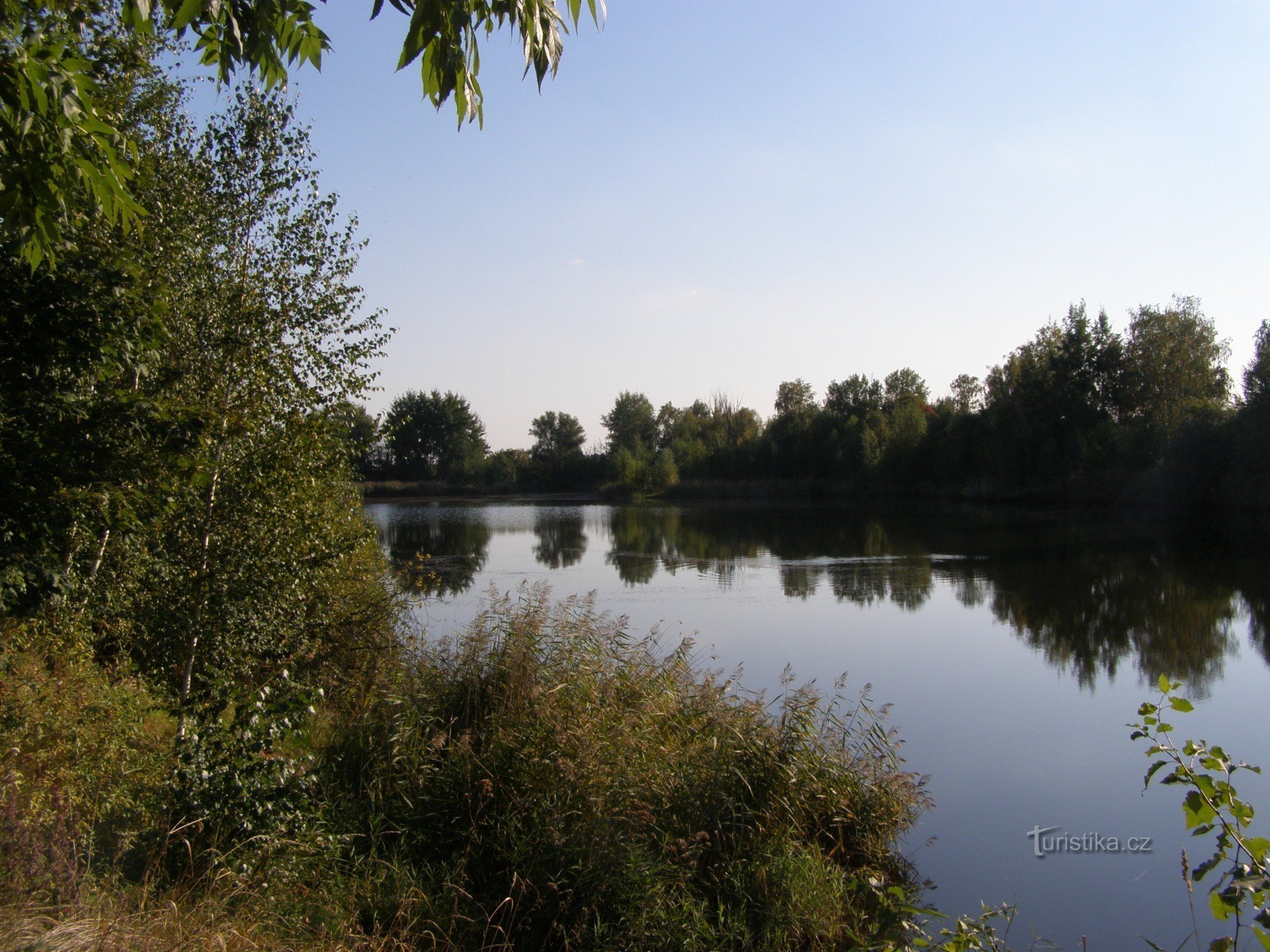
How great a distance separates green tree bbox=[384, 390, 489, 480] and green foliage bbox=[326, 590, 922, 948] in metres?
77.6

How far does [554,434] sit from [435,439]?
718 inches

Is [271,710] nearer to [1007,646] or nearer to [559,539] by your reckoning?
[1007,646]

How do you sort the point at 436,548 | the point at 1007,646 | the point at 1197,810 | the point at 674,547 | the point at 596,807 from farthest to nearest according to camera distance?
the point at 674,547, the point at 436,548, the point at 1007,646, the point at 596,807, the point at 1197,810

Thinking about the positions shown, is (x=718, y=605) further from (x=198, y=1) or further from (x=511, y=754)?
(x=198, y=1)

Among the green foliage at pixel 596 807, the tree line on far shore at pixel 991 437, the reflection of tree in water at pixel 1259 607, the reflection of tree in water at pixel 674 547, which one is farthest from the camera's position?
the tree line on far shore at pixel 991 437

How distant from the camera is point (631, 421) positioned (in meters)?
102

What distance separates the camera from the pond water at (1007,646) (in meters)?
7.59

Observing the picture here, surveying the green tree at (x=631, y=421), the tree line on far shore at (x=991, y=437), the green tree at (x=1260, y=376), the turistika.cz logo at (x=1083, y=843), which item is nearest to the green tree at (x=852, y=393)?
the tree line on far shore at (x=991, y=437)

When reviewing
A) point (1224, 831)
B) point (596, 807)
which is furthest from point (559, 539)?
point (1224, 831)

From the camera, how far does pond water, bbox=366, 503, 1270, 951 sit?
7590 mm

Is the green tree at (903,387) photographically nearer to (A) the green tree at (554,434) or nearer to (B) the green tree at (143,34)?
(A) the green tree at (554,434)

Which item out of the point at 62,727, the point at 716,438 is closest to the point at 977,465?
the point at 716,438

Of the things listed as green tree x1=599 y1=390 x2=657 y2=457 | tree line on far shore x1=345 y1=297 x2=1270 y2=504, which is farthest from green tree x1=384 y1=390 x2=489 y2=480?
green tree x1=599 y1=390 x2=657 y2=457

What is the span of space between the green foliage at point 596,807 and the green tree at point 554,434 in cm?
9193
